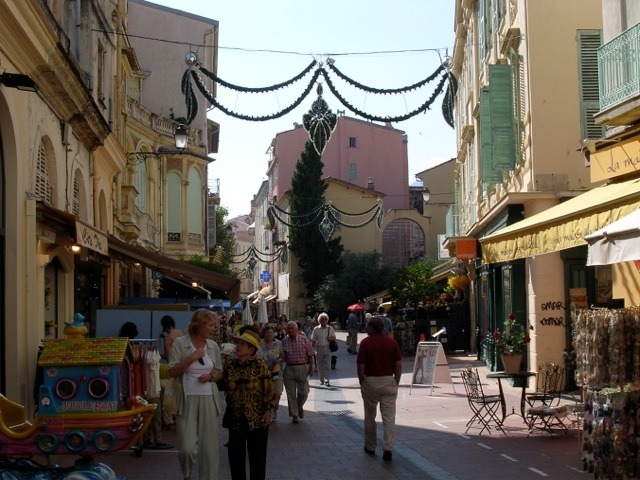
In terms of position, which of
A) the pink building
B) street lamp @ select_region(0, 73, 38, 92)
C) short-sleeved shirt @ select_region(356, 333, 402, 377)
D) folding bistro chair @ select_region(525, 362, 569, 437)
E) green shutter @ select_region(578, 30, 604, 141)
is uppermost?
the pink building

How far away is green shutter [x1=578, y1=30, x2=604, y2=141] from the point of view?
1730 centimetres

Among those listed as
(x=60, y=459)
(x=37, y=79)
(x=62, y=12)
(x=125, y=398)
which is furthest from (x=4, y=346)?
(x=62, y=12)

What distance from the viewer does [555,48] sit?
58.9ft

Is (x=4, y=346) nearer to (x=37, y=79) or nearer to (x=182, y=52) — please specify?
(x=37, y=79)

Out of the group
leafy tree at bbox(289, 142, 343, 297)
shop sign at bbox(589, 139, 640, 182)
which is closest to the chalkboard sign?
shop sign at bbox(589, 139, 640, 182)

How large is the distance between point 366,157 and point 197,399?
6593cm

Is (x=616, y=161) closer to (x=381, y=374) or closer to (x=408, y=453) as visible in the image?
(x=381, y=374)

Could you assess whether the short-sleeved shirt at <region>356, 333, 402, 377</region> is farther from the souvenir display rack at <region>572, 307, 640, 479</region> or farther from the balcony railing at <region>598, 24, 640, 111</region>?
the balcony railing at <region>598, 24, 640, 111</region>

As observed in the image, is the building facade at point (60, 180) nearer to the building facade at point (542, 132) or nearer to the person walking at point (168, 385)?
the person walking at point (168, 385)

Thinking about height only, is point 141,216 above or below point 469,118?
below

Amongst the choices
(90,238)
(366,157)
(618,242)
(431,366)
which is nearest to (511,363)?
(431,366)

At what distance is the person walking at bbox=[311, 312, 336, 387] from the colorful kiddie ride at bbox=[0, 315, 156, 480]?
48.6 feet

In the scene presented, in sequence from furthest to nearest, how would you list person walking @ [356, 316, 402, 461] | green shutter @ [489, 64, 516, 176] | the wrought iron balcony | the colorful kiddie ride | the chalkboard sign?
green shutter @ [489, 64, 516, 176]
the chalkboard sign
the wrought iron balcony
person walking @ [356, 316, 402, 461]
the colorful kiddie ride

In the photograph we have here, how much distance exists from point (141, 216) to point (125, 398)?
75.4ft
